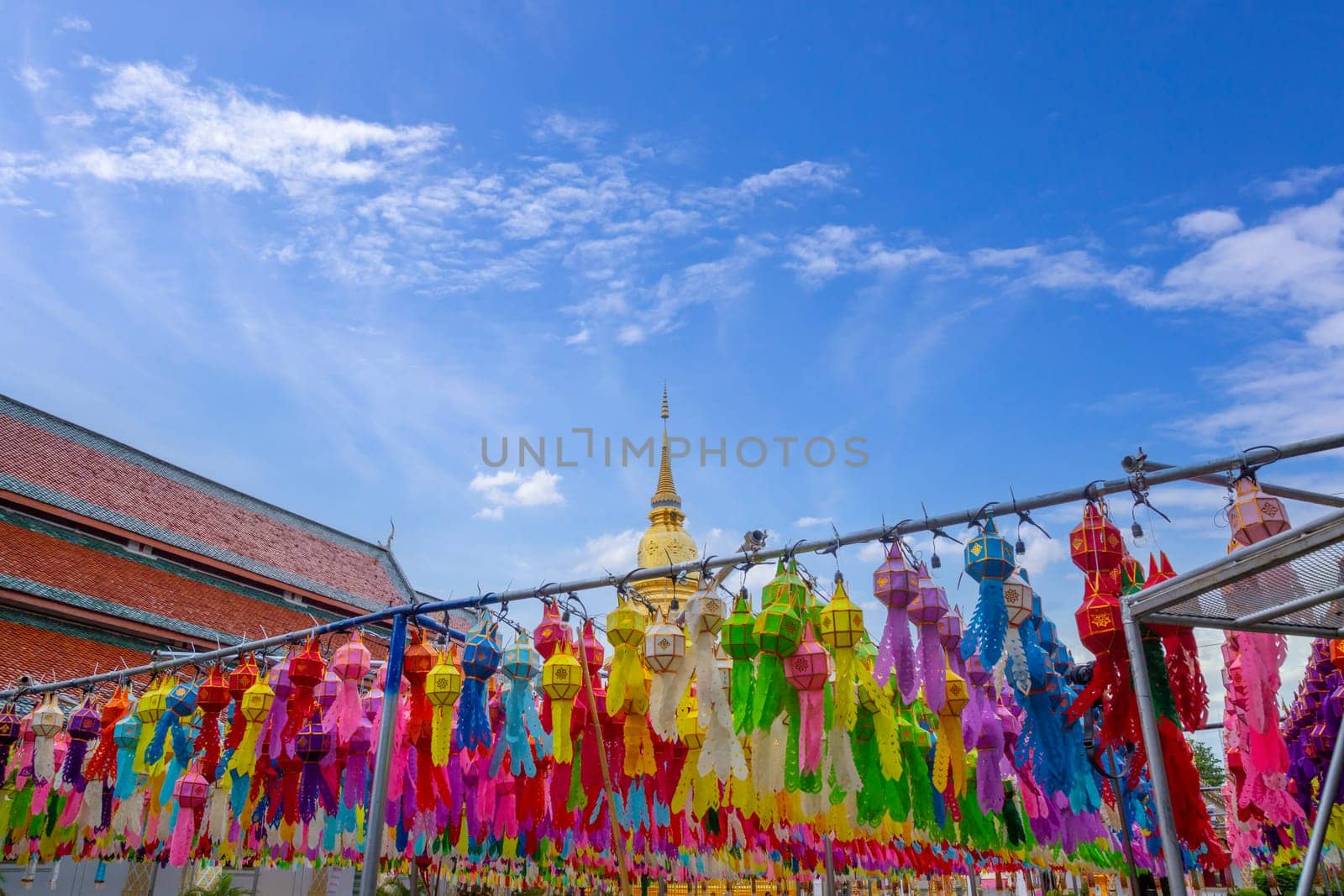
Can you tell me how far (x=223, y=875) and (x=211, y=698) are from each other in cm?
1246

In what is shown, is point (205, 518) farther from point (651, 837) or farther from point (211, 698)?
point (651, 837)

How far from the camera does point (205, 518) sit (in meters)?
24.8

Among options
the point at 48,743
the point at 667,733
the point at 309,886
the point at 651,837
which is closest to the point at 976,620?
the point at 667,733

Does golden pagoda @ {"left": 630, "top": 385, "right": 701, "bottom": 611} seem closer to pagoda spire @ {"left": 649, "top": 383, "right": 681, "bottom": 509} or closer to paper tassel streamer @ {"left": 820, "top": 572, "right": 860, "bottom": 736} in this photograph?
pagoda spire @ {"left": 649, "top": 383, "right": 681, "bottom": 509}

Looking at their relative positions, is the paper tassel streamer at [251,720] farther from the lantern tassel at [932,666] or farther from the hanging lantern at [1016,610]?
the hanging lantern at [1016,610]

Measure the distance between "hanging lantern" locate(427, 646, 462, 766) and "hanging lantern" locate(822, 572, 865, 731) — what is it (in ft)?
12.3

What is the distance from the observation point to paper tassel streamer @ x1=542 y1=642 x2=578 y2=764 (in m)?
7.47

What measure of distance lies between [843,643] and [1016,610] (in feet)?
4.09

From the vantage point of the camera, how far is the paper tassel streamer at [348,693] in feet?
28.9

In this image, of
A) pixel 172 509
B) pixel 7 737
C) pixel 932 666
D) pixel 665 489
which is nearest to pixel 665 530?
pixel 665 489

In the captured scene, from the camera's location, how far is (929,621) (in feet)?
20.2

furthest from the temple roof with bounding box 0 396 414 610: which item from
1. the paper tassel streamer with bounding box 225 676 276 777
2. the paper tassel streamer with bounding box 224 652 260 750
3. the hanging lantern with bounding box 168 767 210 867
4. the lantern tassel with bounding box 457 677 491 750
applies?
the lantern tassel with bounding box 457 677 491 750

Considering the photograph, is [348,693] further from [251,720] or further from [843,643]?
[843,643]

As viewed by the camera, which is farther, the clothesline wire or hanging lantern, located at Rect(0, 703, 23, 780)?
hanging lantern, located at Rect(0, 703, 23, 780)
